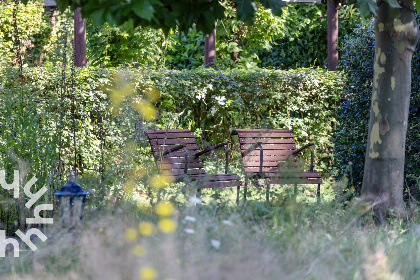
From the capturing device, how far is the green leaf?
98.3 inches

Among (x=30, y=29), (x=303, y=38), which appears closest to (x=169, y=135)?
(x=30, y=29)

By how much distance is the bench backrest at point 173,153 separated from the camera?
5.37 meters

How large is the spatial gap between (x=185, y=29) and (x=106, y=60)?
21.9 feet

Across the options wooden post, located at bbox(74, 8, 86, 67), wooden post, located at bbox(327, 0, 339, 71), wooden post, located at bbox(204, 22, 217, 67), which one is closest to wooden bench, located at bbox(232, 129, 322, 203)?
wooden post, located at bbox(204, 22, 217, 67)

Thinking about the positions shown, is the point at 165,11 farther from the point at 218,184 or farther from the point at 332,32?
the point at 332,32

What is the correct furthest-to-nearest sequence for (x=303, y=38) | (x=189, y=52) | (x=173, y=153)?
(x=189, y=52)
(x=303, y=38)
(x=173, y=153)

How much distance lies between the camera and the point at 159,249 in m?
2.15

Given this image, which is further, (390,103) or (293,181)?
(390,103)

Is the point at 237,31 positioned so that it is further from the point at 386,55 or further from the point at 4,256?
the point at 4,256

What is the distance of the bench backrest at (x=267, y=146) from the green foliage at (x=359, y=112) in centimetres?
61

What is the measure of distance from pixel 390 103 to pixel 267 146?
215 cm

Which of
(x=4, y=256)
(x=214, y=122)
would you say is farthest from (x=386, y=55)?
(x=214, y=122)

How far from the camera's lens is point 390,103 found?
426cm

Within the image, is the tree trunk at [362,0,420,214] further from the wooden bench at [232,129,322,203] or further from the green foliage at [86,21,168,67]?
the green foliage at [86,21,168,67]
